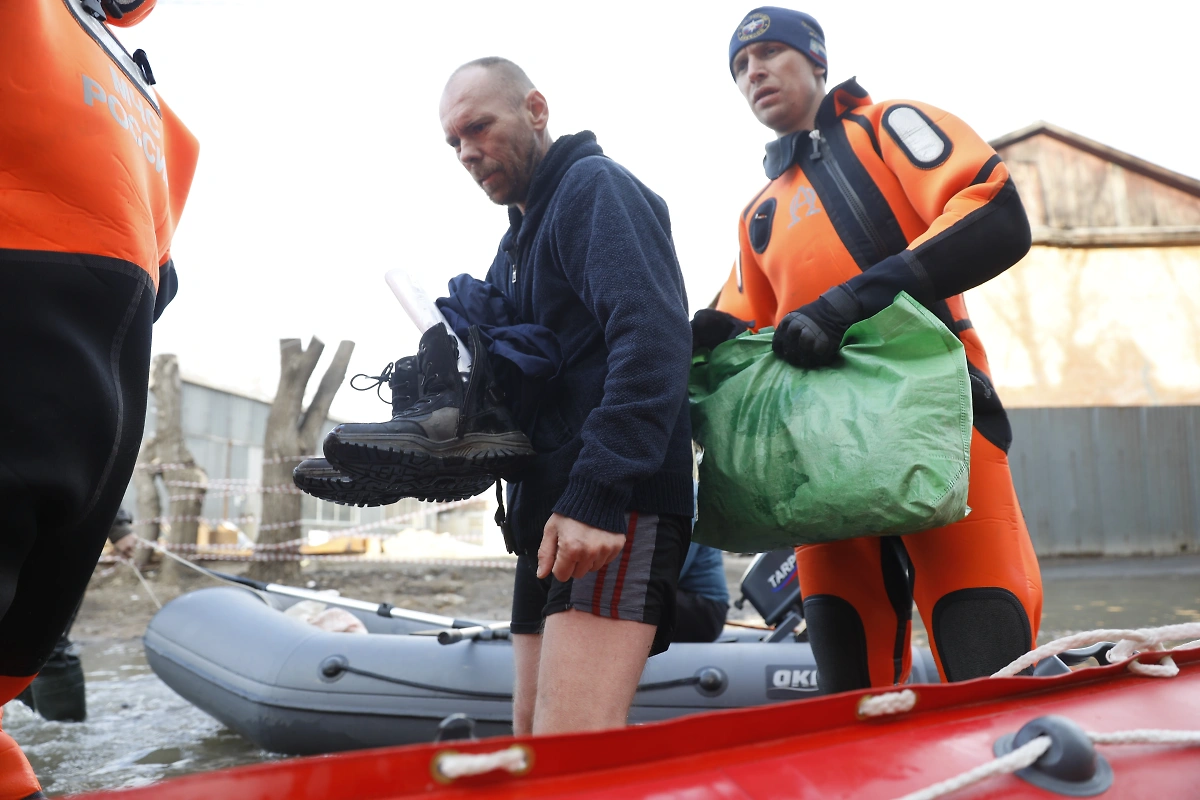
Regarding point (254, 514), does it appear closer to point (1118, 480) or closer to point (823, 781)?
point (1118, 480)

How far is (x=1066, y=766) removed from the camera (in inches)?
32.6

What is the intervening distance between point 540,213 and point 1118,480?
12.9 m

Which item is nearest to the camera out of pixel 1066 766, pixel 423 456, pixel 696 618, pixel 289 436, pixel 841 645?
pixel 1066 766

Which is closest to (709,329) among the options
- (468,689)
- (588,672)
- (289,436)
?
(588,672)

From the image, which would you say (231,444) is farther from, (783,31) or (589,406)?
(589,406)

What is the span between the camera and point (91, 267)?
1.30 meters

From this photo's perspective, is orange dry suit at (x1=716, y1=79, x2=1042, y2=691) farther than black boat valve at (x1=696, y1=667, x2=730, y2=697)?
No

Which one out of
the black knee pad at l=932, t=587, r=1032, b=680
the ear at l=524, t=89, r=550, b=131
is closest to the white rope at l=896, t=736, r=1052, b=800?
the black knee pad at l=932, t=587, r=1032, b=680

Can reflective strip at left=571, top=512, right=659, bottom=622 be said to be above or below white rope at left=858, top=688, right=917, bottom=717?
above

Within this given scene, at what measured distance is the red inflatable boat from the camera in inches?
27.7

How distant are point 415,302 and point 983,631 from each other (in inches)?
52.1

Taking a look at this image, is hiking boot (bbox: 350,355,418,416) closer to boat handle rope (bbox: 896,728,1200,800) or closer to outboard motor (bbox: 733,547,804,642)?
boat handle rope (bbox: 896,728,1200,800)

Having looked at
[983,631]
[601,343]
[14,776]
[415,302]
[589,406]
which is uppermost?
[415,302]

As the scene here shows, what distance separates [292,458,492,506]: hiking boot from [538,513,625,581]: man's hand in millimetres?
267
